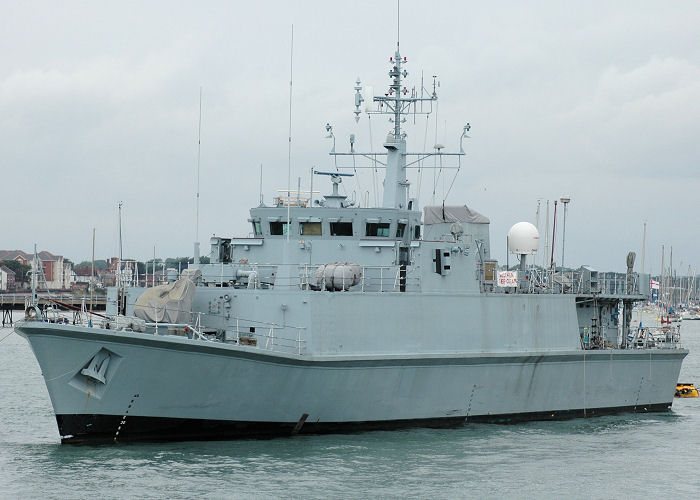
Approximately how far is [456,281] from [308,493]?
6947 millimetres

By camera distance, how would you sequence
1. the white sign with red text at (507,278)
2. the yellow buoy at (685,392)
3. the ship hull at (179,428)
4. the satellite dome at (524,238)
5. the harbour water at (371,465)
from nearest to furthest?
1. the harbour water at (371,465)
2. the ship hull at (179,428)
3. the white sign with red text at (507,278)
4. the satellite dome at (524,238)
5. the yellow buoy at (685,392)

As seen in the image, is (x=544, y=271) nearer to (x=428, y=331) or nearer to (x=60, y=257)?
(x=428, y=331)

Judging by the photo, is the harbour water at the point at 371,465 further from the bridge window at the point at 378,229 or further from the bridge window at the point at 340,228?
the bridge window at the point at 340,228

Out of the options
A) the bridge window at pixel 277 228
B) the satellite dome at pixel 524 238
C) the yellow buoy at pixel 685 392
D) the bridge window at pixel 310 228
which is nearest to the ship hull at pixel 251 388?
the satellite dome at pixel 524 238

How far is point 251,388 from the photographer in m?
17.7

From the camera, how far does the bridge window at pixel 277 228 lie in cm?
2112

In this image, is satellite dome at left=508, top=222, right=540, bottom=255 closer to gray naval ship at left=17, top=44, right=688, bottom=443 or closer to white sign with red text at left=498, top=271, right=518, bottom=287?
gray naval ship at left=17, top=44, right=688, bottom=443

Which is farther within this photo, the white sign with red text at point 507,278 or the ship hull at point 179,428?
the white sign with red text at point 507,278

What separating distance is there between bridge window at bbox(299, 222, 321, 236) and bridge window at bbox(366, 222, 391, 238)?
3.30 ft

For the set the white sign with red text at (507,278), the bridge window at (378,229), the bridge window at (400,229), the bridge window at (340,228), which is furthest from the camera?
the white sign with red text at (507,278)

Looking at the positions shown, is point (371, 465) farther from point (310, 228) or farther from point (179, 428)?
point (310, 228)

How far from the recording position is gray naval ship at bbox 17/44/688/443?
56.0 feet

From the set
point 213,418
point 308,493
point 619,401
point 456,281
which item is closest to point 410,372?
point 456,281

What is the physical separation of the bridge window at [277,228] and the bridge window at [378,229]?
5.58 feet
